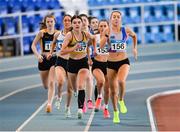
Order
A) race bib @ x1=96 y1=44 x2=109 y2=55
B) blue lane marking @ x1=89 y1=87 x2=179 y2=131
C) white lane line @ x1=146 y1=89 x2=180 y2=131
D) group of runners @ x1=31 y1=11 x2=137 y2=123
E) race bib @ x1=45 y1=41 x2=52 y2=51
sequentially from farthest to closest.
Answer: race bib @ x1=96 y1=44 x2=109 y2=55 → race bib @ x1=45 y1=41 x2=52 y2=51 → group of runners @ x1=31 y1=11 x2=137 y2=123 → white lane line @ x1=146 y1=89 x2=180 y2=131 → blue lane marking @ x1=89 y1=87 x2=179 y2=131

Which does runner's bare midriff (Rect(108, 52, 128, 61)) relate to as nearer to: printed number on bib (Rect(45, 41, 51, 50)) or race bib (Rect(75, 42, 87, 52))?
race bib (Rect(75, 42, 87, 52))

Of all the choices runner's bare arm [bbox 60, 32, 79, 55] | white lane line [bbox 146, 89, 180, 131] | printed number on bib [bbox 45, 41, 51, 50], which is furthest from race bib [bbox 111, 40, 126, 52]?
printed number on bib [bbox 45, 41, 51, 50]

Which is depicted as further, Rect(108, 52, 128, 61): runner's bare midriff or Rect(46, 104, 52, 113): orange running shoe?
Rect(46, 104, 52, 113): orange running shoe

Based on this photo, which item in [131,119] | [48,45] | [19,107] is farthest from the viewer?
[19,107]

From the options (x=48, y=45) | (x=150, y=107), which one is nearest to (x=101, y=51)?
(x=48, y=45)

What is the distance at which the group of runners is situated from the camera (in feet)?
38.7

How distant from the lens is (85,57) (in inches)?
471

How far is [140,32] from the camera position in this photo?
835 inches

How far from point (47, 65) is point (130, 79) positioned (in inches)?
227

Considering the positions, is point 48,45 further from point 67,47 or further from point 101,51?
point 67,47

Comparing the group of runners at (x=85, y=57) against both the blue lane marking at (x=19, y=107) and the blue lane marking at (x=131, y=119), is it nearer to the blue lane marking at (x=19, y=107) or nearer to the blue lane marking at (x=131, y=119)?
the blue lane marking at (x=131, y=119)

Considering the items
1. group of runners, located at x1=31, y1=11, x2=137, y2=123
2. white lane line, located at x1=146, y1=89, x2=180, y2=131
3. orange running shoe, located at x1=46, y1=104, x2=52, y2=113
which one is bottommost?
white lane line, located at x1=146, y1=89, x2=180, y2=131

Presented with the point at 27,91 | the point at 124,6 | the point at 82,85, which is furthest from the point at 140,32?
the point at 82,85

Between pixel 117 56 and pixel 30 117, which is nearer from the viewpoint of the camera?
pixel 117 56
